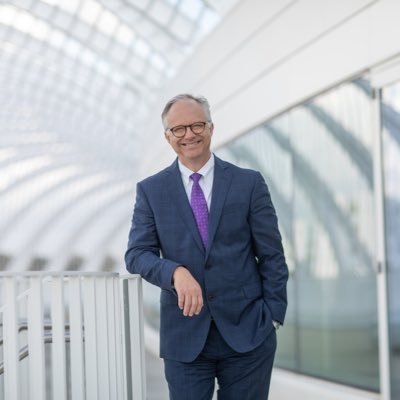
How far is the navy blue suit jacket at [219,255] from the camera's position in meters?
3.11

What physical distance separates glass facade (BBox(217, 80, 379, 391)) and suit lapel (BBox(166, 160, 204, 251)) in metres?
3.36

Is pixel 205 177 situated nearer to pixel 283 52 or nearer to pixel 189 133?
pixel 189 133

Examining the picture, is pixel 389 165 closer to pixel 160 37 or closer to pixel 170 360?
pixel 170 360

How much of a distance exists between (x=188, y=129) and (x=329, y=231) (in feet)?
13.9

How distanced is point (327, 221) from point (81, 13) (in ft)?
48.6

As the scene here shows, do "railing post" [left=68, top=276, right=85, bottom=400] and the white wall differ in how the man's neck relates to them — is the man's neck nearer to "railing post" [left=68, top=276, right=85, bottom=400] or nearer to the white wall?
"railing post" [left=68, top=276, right=85, bottom=400]

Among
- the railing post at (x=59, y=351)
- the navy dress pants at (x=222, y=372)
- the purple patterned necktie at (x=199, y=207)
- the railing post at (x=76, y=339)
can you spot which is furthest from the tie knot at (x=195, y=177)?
the railing post at (x=59, y=351)

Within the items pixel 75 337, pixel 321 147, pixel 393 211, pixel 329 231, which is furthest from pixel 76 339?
pixel 321 147

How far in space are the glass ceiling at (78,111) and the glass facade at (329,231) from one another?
213 inches

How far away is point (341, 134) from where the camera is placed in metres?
6.86

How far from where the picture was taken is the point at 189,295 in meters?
2.87

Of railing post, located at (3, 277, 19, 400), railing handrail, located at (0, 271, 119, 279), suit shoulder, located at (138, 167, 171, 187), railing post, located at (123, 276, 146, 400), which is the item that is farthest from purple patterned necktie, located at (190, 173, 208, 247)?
railing post, located at (3, 277, 19, 400)

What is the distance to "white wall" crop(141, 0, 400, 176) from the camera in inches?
244

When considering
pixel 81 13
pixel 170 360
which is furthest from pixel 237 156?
pixel 81 13
